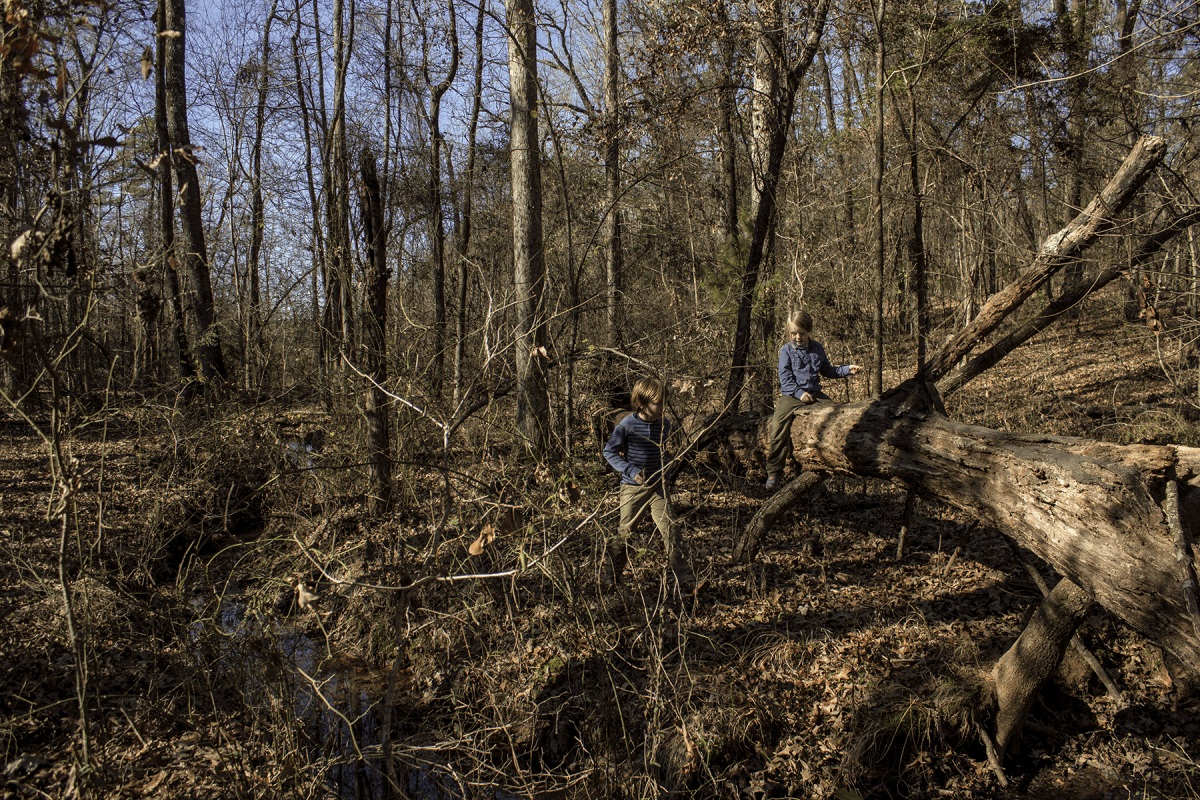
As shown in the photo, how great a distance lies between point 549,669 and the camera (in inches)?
186

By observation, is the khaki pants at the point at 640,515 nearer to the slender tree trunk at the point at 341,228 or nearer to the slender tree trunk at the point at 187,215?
the slender tree trunk at the point at 341,228

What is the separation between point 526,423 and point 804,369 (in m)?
2.89

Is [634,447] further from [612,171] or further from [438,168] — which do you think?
[438,168]

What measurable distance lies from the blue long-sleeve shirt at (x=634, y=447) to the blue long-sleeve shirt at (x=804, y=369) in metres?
1.45

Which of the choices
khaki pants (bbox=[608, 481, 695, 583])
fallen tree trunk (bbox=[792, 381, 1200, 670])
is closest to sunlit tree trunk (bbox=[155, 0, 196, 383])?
khaki pants (bbox=[608, 481, 695, 583])

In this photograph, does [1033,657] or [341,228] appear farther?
[341,228]

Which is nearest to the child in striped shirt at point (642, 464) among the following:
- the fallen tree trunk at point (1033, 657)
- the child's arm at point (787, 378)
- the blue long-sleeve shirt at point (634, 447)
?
the blue long-sleeve shirt at point (634, 447)

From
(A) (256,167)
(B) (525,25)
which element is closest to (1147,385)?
(B) (525,25)

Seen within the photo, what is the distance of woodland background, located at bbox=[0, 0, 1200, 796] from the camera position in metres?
3.83

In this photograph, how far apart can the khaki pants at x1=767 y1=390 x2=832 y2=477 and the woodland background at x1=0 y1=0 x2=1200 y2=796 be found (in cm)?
68

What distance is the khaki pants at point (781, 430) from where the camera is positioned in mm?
5730

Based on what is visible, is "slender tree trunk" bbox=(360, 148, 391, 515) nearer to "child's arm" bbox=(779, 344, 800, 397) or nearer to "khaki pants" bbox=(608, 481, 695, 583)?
"khaki pants" bbox=(608, 481, 695, 583)

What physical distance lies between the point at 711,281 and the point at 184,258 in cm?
766

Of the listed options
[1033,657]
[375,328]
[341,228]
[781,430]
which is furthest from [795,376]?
[341,228]
